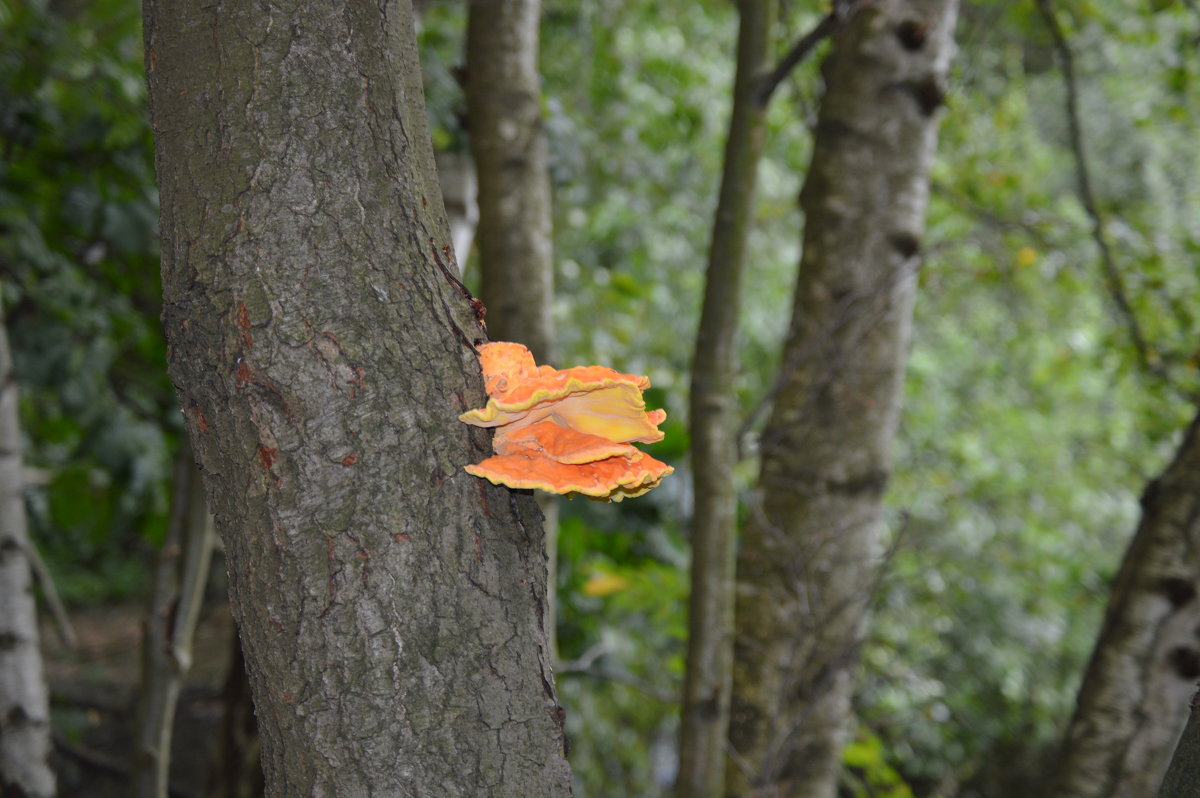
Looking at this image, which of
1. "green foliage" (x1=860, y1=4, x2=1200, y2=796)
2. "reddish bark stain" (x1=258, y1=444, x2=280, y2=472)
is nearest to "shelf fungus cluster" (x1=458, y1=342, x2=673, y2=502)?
"reddish bark stain" (x1=258, y1=444, x2=280, y2=472)

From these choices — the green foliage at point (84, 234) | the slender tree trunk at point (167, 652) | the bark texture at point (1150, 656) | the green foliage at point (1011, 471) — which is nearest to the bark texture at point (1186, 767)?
the bark texture at point (1150, 656)

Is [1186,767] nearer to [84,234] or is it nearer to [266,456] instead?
[266,456]

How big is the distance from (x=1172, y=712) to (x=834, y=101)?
197cm

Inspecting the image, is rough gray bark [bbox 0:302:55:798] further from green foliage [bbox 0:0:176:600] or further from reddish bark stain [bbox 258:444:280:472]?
reddish bark stain [bbox 258:444:280:472]

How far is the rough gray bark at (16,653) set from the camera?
2.29 m

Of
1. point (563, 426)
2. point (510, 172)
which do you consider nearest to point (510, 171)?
point (510, 172)

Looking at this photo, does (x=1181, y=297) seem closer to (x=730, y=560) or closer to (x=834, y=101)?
(x=834, y=101)

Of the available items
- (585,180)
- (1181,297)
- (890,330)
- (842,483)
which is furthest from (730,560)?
(585,180)

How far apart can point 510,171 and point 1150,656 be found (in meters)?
2.14

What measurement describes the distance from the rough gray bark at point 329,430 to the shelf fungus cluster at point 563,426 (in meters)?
0.06

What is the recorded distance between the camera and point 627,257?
6.27 meters

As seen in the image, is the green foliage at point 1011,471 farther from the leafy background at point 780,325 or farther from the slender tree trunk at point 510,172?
the slender tree trunk at point 510,172

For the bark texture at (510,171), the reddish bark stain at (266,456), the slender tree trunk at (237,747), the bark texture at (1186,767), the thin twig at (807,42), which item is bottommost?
the slender tree trunk at (237,747)

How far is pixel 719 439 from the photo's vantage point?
2273mm
